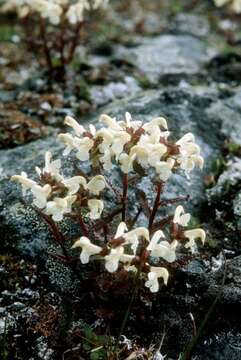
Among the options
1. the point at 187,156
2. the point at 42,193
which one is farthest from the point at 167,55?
the point at 42,193

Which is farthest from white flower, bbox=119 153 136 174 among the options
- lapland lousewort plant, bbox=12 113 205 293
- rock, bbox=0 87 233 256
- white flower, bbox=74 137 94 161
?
rock, bbox=0 87 233 256

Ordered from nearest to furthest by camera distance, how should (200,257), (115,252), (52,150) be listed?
1. (115,252)
2. (200,257)
3. (52,150)

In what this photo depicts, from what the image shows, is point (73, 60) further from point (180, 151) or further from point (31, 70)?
point (180, 151)

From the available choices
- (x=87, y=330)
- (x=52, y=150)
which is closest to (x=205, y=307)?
(x=87, y=330)

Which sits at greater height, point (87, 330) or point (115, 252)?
point (115, 252)

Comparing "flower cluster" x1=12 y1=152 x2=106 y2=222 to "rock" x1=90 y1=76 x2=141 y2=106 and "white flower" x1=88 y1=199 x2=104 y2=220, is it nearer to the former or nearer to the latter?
"white flower" x1=88 y1=199 x2=104 y2=220

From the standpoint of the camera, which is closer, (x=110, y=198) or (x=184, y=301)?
(x=184, y=301)

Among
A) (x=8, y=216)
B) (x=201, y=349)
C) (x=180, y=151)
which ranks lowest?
(x=201, y=349)

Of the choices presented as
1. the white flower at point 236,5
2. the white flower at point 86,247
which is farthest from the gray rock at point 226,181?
the white flower at point 236,5
